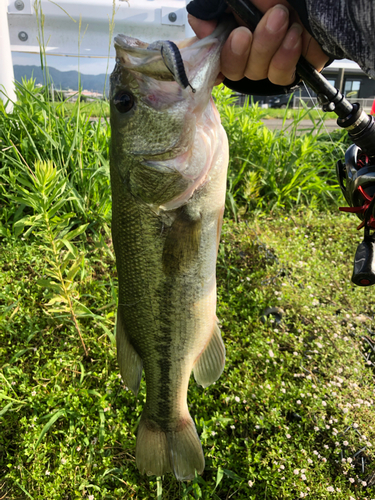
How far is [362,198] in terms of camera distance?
1.64 meters

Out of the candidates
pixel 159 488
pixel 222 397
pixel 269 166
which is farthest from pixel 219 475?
pixel 269 166

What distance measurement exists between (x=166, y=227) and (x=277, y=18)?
0.79 metres

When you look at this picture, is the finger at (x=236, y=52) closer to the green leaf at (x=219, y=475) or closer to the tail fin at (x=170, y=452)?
the tail fin at (x=170, y=452)

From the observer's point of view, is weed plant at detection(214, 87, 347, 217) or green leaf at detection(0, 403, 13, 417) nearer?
green leaf at detection(0, 403, 13, 417)

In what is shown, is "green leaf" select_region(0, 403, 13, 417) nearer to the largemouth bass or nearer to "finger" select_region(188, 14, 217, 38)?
the largemouth bass

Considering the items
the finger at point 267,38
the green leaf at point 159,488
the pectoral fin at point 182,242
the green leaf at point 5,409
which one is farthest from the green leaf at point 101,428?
the finger at point 267,38

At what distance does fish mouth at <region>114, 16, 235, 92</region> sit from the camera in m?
1.15

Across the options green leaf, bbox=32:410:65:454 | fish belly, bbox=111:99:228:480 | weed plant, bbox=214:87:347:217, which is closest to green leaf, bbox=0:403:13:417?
green leaf, bbox=32:410:65:454

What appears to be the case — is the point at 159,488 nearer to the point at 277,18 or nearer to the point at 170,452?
the point at 170,452

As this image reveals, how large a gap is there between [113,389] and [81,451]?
412 millimetres

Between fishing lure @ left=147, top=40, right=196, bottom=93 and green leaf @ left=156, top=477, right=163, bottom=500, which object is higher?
fishing lure @ left=147, top=40, right=196, bottom=93

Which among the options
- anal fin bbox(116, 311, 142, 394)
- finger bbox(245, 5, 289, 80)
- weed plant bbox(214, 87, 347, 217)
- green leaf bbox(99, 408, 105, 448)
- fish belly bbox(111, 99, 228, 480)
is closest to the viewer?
finger bbox(245, 5, 289, 80)

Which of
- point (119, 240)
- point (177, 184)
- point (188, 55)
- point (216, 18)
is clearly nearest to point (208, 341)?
point (119, 240)

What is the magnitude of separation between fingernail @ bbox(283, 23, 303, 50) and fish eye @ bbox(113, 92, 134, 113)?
573mm
